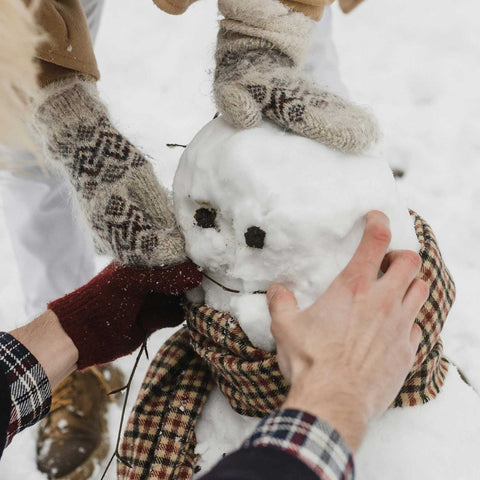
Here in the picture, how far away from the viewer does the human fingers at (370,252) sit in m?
0.74

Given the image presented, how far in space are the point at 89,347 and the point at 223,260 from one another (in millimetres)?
325

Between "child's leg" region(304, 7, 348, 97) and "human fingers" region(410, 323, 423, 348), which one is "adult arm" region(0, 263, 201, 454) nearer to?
"human fingers" region(410, 323, 423, 348)

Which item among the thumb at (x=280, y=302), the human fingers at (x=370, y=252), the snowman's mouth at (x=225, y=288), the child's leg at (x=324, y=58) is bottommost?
the snowman's mouth at (x=225, y=288)

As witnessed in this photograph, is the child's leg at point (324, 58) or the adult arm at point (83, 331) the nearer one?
the adult arm at point (83, 331)

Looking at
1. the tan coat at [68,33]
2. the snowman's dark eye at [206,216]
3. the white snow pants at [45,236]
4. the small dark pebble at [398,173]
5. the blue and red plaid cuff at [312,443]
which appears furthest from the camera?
the small dark pebble at [398,173]

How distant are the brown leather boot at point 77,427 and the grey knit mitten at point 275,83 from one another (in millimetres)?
1009

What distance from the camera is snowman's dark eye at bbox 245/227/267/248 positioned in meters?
0.79

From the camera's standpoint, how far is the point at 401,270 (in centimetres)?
77

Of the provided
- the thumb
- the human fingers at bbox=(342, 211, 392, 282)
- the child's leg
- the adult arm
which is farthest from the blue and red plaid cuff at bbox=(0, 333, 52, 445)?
the child's leg

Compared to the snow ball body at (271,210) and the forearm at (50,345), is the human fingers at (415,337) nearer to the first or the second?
the snow ball body at (271,210)

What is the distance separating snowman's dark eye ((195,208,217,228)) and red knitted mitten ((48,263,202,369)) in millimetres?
93

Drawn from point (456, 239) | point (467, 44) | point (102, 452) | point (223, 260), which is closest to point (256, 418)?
point (223, 260)

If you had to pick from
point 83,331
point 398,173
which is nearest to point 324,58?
point 398,173

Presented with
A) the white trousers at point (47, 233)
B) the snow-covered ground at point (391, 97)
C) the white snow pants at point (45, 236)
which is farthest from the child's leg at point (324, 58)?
the white snow pants at point (45, 236)
